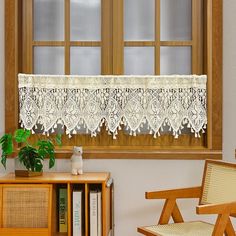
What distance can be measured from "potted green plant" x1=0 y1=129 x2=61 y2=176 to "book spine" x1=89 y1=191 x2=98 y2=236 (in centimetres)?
46

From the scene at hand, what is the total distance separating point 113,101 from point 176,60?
1.92ft

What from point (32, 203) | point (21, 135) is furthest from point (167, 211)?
point (21, 135)

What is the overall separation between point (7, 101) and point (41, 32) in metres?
0.60

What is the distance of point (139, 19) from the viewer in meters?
4.22

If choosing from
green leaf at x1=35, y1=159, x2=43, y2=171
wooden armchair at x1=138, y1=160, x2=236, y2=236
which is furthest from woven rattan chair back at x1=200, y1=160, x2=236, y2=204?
green leaf at x1=35, y1=159, x2=43, y2=171

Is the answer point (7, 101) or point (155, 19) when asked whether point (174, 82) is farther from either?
point (7, 101)

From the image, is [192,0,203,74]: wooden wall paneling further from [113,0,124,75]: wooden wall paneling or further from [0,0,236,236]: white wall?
[113,0,124,75]: wooden wall paneling

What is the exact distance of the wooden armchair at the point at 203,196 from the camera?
338 centimetres

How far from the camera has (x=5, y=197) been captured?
365 cm

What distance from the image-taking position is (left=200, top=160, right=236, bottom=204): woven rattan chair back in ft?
11.6

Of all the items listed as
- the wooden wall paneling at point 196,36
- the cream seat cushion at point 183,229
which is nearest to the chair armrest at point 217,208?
the cream seat cushion at point 183,229

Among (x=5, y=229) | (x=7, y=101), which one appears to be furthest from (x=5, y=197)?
(x=7, y=101)

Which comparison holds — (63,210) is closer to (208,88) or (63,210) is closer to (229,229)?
(229,229)

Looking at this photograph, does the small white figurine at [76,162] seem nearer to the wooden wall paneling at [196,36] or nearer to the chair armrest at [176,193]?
the chair armrest at [176,193]
